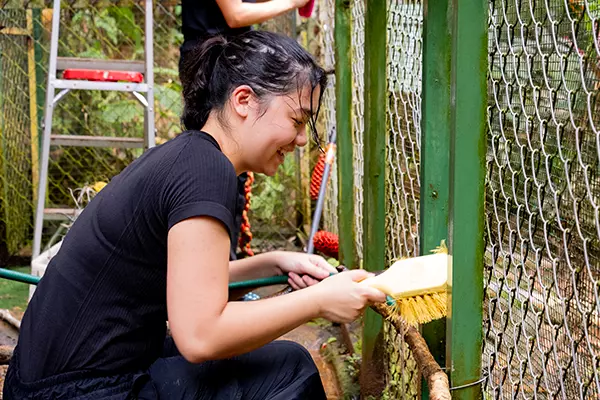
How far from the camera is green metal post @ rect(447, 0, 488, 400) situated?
1.53m

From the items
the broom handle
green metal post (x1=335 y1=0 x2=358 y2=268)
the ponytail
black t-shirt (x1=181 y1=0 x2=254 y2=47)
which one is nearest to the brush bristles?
the ponytail

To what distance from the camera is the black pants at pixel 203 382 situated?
177 cm

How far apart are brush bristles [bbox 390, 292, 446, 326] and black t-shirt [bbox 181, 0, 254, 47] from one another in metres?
1.92

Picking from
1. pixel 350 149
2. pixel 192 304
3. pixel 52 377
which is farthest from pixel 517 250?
pixel 350 149

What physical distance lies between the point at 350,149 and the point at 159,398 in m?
1.89

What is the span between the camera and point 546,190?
1477 mm

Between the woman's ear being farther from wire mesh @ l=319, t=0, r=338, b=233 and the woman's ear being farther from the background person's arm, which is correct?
wire mesh @ l=319, t=0, r=338, b=233

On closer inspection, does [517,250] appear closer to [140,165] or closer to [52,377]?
[140,165]

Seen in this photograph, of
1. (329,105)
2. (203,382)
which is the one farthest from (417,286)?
(329,105)

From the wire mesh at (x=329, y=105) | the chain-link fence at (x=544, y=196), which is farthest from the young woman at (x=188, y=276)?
the wire mesh at (x=329, y=105)

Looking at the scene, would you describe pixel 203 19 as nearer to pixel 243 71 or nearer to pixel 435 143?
pixel 243 71

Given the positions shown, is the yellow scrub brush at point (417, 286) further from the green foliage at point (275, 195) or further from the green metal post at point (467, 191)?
the green foliage at point (275, 195)

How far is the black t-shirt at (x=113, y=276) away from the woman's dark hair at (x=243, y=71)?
0.16 meters

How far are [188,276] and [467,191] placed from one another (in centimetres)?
59
